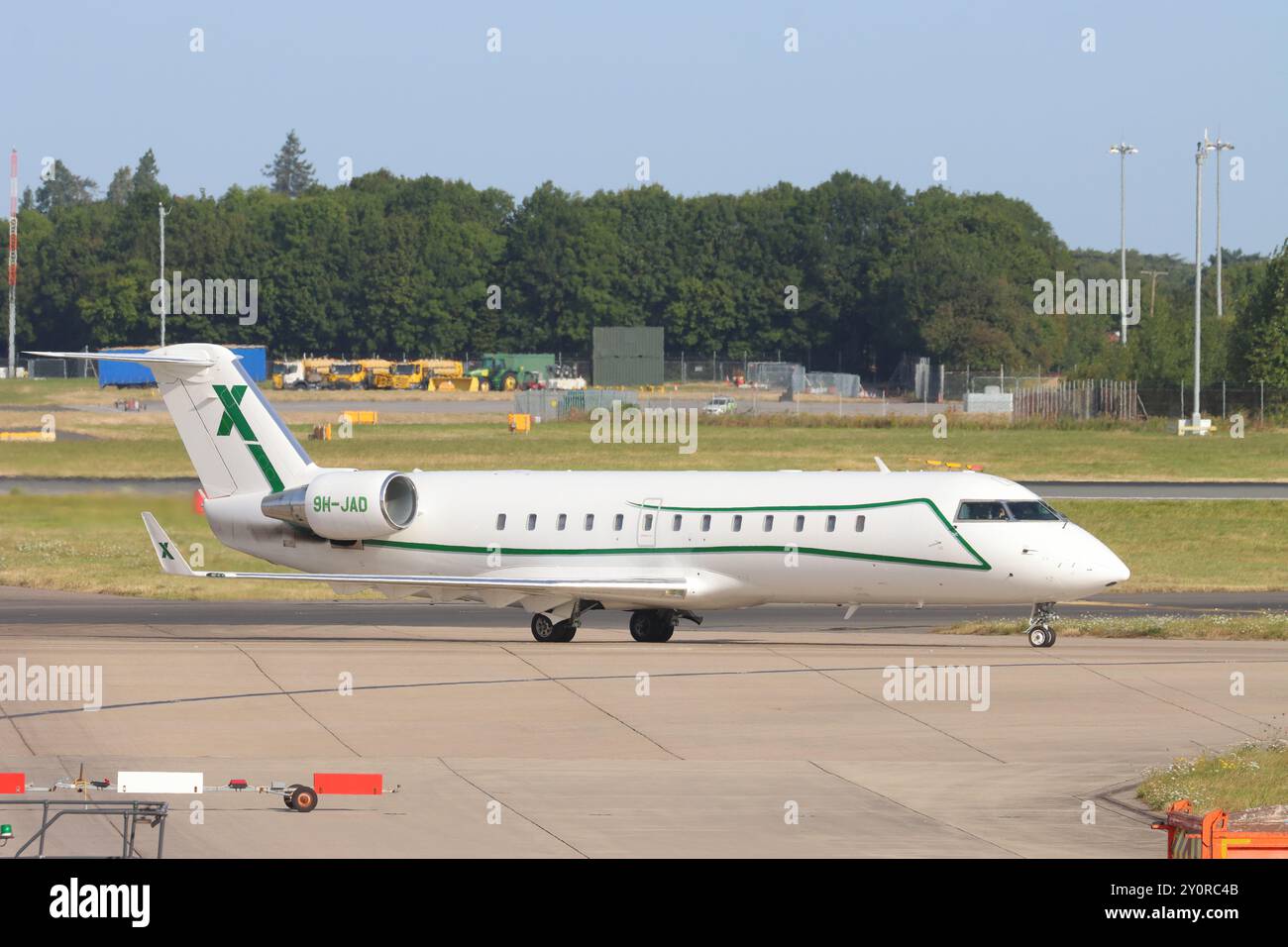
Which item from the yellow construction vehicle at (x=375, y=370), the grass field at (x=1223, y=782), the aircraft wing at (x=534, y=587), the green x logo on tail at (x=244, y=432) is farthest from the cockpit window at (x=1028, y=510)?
the yellow construction vehicle at (x=375, y=370)

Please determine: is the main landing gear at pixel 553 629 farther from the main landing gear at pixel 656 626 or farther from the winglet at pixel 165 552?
the winglet at pixel 165 552

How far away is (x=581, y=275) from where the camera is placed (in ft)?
504

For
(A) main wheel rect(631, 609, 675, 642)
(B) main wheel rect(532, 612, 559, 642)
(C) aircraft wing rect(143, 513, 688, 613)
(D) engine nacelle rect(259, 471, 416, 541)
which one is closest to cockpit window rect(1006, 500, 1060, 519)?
(C) aircraft wing rect(143, 513, 688, 613)

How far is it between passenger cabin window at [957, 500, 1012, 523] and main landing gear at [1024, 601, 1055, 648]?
1.76 meters

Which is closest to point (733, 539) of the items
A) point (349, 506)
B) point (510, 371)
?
point (349, 506)

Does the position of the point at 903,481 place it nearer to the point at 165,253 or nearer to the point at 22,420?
the point at 22,420

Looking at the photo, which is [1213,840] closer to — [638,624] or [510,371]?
[638,624]

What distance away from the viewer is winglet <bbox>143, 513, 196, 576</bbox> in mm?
29500

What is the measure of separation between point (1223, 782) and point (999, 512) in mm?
11708

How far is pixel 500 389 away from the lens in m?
137

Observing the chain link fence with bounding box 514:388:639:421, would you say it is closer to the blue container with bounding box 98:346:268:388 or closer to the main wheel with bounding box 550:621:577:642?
the blue container with bounding box 98:346:268:388

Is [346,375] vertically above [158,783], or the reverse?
[346,375]

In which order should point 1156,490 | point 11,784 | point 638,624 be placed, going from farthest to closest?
point 1156,490 < point 638,624 < point 11,784

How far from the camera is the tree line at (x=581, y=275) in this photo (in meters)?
147
